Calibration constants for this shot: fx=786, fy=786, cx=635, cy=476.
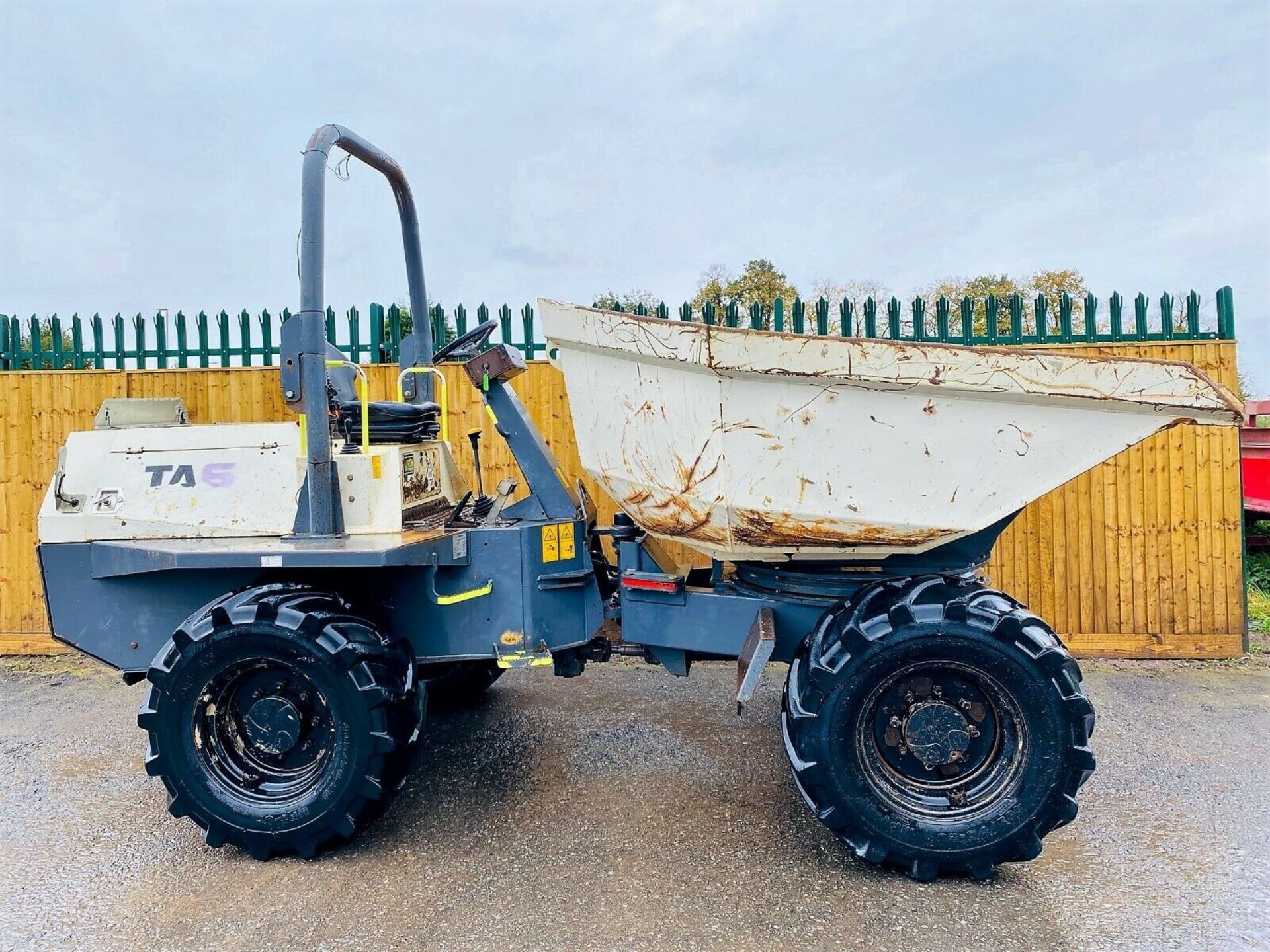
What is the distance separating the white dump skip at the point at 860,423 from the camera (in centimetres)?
271

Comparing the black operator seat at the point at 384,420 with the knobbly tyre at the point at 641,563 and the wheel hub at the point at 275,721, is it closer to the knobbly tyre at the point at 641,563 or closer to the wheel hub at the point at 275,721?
the knobbly tyre at the point at 641,563

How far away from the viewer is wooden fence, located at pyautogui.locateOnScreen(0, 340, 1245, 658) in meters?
5.51

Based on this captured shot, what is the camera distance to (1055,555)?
5.67m

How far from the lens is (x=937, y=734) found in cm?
288

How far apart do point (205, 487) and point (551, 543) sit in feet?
4.91

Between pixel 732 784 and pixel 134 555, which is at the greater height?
pixel 134 555

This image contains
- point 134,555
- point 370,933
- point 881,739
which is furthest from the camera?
point 134,555

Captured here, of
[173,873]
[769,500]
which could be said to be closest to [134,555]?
[173,873]

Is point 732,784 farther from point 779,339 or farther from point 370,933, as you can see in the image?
point 779,339

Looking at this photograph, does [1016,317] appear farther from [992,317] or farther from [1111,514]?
[1111,514]

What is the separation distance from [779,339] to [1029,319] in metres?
3.92

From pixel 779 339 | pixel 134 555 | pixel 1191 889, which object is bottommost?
pixel 1191 889

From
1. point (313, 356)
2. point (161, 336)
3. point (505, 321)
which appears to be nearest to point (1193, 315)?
point (505, 321)

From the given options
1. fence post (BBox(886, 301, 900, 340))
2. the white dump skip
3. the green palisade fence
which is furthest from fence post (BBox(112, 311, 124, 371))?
fence post (BBox(886, 301, 900, 340))
